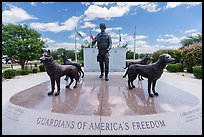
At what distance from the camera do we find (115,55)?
14.3m

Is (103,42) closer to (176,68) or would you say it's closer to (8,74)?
(8,74)

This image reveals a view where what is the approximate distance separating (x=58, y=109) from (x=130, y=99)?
1.75m

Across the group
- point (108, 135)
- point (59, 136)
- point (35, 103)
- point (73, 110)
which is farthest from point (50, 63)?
point (108, 135)

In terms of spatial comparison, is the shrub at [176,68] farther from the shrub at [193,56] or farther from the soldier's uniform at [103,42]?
the soldier's uniform at [103,42]

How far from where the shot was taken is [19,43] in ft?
52.6

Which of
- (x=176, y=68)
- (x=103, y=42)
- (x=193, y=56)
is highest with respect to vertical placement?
(x=103, y=42)

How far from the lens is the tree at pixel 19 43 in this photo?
627 inches

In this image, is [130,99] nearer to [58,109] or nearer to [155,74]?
[155,74]

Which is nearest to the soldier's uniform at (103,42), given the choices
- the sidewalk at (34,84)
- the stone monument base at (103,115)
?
the stone monument base at (103,115)

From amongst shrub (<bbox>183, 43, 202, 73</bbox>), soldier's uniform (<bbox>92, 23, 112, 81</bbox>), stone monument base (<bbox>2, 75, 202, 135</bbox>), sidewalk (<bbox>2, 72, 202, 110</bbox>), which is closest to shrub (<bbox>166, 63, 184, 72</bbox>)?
shrub (<bbox>183, 43, 202, 73</bbox>)

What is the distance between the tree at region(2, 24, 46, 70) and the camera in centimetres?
1593

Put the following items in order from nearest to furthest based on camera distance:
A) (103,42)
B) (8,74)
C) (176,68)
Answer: (103,42)
(8,74)
(176,68)

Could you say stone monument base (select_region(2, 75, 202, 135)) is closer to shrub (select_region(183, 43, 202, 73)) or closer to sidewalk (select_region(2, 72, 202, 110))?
sidewalk (select_region(2, 72, 202, 110))

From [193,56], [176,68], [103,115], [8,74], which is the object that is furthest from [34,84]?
[176,68]
